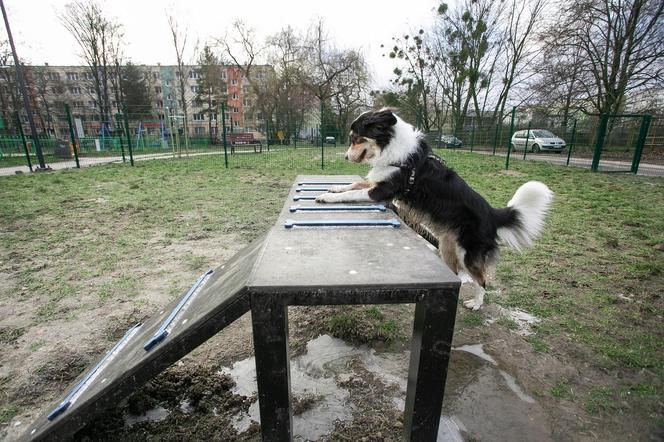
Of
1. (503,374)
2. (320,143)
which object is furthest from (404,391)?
(320,143)

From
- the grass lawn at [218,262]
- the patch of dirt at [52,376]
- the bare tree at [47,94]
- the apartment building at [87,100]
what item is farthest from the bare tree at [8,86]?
the patch of dirt at [52,376]

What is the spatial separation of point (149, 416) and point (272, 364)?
1.10m

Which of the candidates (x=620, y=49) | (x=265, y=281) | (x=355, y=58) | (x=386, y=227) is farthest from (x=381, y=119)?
(x=355, y=58)

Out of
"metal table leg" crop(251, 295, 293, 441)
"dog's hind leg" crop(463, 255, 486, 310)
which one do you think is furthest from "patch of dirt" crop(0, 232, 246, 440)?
"dog's hind leg" crop(463, 255, 486, 310)

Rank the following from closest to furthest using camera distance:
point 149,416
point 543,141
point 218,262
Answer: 1. point 149,416
2. point 218,262
3. point 543,141

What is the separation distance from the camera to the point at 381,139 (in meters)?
2.88

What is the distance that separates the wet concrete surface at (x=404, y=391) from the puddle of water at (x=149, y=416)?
0.42m

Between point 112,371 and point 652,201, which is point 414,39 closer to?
point 652,201

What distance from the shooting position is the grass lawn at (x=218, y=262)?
206 cm

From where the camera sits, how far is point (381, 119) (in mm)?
2906

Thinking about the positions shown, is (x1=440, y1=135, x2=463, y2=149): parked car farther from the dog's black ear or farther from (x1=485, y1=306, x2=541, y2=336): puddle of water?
(x1=485, y1=306, x2=541, y2=336): puddle of water

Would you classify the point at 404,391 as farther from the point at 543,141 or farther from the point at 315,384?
the point at 543,141

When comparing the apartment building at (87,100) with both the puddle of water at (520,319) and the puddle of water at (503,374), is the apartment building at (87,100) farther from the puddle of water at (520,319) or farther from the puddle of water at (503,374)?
the puddle of water at (503,374)

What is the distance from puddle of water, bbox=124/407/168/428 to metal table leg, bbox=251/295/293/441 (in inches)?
31.8
